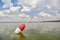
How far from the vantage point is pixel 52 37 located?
2.03 meters

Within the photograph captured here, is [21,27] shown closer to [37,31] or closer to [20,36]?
[20,36]

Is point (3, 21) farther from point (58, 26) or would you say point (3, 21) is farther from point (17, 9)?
point (58, 26)

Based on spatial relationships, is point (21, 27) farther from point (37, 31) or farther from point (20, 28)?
point (37, 31)

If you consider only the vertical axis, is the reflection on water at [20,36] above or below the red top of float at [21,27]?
below

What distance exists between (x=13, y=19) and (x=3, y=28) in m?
0.15

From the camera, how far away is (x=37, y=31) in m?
2.04

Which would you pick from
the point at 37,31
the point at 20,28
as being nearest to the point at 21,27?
the point at 20,28

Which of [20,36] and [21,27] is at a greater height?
[21,27]

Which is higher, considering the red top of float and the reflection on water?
the red top of float

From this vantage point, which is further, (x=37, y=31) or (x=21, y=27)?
(x=37, y=31)

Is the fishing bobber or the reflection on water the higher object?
the fishing bobber

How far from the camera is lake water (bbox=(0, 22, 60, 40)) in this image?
203 centimetres

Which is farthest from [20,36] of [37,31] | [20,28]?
[37,31]

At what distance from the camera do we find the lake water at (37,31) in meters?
2.03
